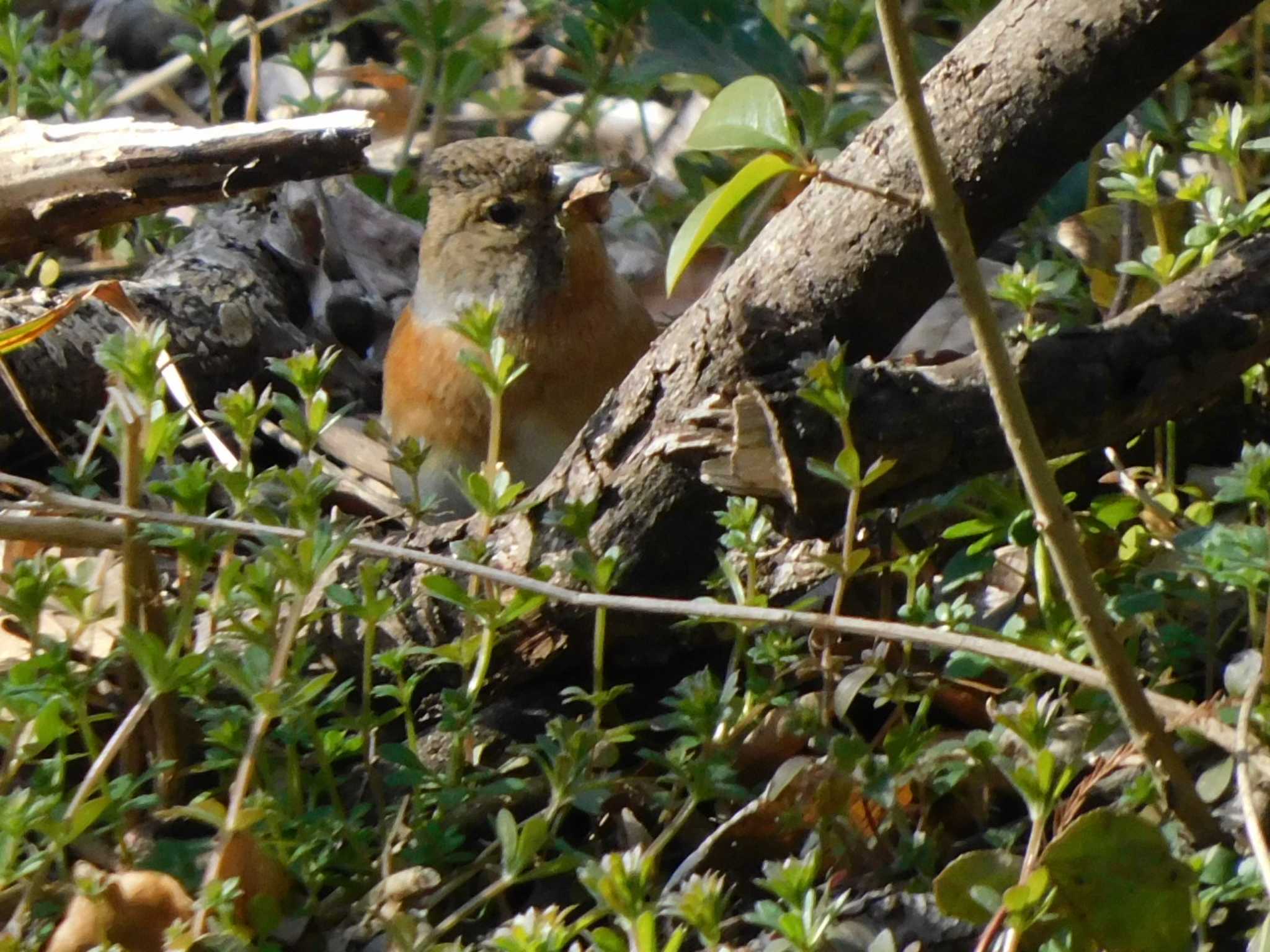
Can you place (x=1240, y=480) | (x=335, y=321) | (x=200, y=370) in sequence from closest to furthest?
(x=1240, y=480)
(x=200, y=370)
(x=335, y=321)

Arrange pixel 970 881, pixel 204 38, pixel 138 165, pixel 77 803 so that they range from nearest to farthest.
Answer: pixel 970 881 < pixel 77 803 < pixel 138 165 < pixel 204 38

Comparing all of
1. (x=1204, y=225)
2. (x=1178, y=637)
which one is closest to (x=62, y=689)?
(x=1178, y=637)

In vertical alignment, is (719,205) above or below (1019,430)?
above

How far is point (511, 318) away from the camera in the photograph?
2.98m

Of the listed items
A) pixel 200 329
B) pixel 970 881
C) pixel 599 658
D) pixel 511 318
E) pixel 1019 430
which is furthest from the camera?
pixel 200 329

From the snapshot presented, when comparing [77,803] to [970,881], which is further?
[77,803]

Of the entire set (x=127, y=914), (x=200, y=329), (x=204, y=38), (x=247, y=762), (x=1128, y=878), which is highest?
(x=204, y=38)

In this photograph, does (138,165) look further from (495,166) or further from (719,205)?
(719,205)

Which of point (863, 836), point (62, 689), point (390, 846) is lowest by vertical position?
point (863, 836)

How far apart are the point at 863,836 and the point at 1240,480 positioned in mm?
557

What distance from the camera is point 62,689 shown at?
5.83ft

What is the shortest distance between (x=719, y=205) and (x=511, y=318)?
159 cm

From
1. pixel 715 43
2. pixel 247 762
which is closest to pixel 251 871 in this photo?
pixel 247 762

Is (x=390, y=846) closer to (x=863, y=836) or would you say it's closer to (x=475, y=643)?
(x=475, y=643)
